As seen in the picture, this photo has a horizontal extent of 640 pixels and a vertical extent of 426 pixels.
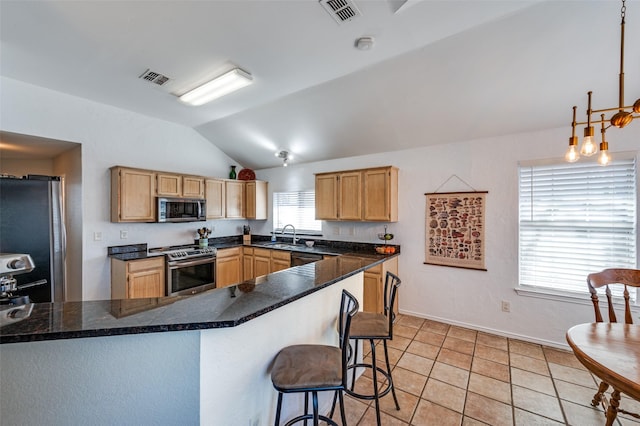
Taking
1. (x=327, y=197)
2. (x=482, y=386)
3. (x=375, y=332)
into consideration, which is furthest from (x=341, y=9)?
(x=482, y=386)

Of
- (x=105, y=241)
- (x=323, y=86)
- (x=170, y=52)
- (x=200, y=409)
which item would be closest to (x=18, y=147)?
(x=105, y=241)

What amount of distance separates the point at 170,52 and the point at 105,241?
8.91 feet

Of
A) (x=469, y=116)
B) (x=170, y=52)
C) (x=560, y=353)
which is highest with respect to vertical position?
(x=170, y=52)

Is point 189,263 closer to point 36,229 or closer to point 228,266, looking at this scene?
point 228,266

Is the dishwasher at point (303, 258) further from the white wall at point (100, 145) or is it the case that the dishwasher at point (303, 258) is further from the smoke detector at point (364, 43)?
the smoke detector at point (364, 43)

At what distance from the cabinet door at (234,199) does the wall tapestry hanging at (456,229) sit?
11.1 feet

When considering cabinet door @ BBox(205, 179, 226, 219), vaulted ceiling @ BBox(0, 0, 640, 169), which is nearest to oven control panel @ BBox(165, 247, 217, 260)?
cabinet door @ BBox(205, 179, 226, 219)

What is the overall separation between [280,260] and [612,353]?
368 centimetres

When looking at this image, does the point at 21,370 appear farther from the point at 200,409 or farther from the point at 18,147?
the point at 18,147

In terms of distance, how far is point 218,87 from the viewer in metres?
2.90

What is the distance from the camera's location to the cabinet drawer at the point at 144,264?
3290 millimetres

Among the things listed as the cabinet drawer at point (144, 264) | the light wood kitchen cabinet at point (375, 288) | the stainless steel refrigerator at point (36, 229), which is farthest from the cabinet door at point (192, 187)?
the light wood kitchen cabinet at point (375, 288)

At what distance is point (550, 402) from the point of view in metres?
2.06

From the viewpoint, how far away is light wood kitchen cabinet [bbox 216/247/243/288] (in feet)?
14.2
